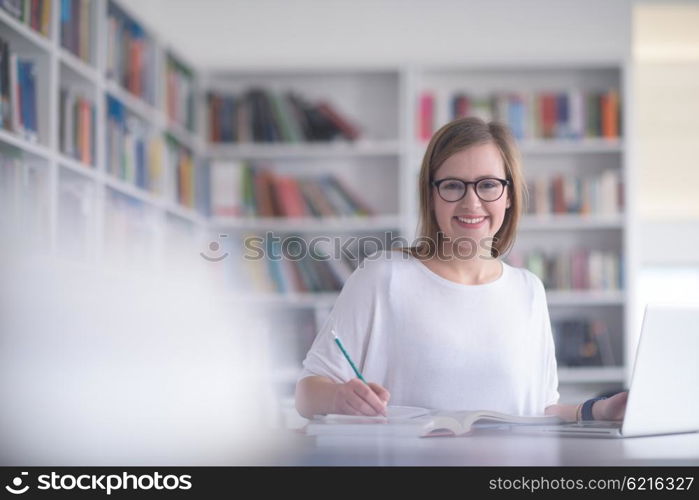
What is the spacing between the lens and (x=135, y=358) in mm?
3686

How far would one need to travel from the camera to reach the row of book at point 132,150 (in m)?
3.49

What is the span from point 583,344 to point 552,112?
107 cm

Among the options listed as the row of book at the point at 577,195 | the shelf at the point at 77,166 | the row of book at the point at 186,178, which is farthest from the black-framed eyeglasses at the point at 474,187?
the row of book at the point at 577,195

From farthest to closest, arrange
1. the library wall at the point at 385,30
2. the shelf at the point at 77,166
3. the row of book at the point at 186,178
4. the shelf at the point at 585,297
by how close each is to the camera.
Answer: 1. the library wall at the point at 385,30
2. the shelf at the point at 585,297
3. the row of book at the point at 186,178
4. the shelf at the point at 77,166

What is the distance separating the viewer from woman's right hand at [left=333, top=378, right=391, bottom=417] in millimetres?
1250

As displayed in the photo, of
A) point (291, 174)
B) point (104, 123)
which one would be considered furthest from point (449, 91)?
point (104, 123)

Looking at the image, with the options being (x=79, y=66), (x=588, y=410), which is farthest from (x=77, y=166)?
(x=588, y=410)

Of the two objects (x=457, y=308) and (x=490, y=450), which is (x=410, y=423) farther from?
(x=457, y=308)

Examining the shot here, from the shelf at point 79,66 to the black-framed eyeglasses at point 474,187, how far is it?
5.98ft

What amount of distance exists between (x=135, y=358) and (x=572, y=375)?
1.90 m

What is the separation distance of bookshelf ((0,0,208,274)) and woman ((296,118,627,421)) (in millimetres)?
1465

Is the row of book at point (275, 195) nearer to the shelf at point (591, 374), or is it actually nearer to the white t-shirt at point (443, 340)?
the shelf at point (591, 374)

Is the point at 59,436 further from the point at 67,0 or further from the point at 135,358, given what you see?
the point at 135,358

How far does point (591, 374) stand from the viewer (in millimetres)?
4223
